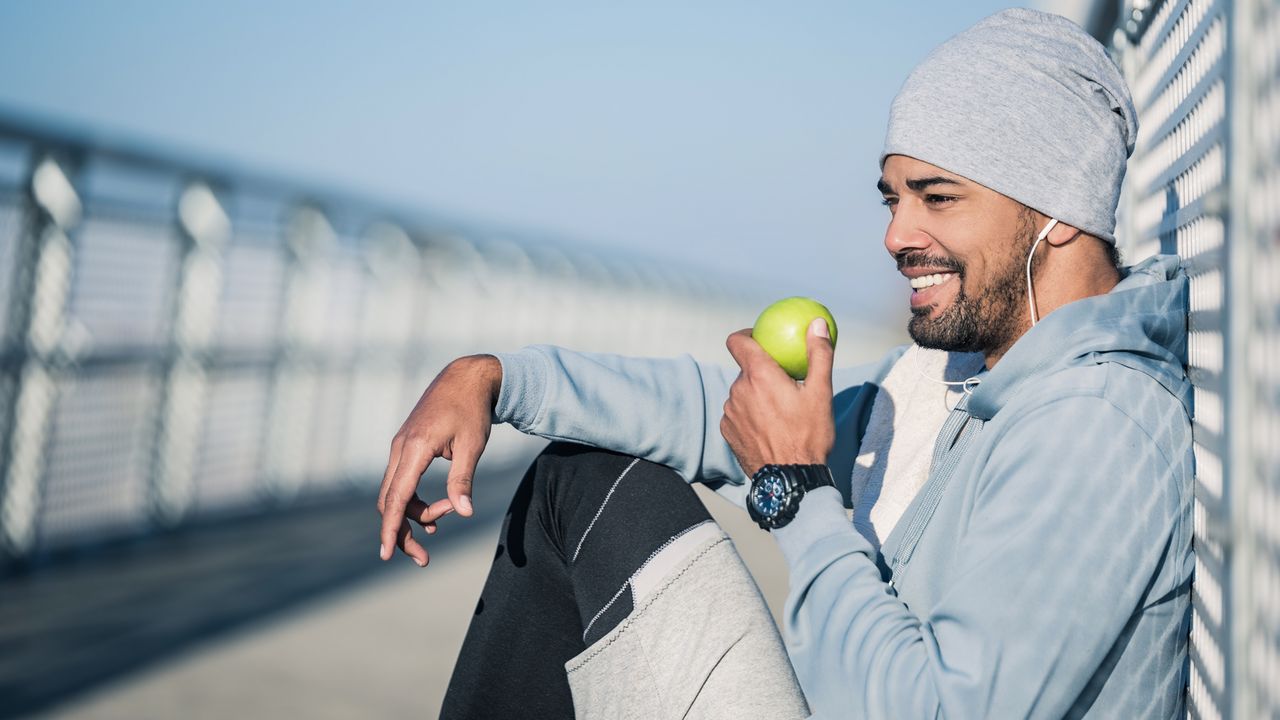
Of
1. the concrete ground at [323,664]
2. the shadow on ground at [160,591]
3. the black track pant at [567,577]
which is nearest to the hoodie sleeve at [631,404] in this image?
the black track pant at [567,577]

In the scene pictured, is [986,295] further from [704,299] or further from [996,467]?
[704,299]

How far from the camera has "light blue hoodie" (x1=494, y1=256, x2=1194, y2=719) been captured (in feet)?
5.47

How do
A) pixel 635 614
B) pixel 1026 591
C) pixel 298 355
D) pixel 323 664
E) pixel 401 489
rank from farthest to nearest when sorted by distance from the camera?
pixel 298 355 < pixel 323 664 < pixel 401 489 < pixel 635 614 < pixel 1026 591

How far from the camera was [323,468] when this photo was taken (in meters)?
8.80

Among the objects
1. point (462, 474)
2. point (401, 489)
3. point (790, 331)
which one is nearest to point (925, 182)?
point (790, 331)

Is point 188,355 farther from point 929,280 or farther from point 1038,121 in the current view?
point 1038,121

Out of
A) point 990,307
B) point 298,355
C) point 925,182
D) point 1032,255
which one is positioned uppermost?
point 925,182

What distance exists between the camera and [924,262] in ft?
7.83

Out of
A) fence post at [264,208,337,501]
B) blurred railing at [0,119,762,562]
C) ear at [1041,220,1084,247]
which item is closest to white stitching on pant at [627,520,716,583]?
ear at [1041,220,1084,247]

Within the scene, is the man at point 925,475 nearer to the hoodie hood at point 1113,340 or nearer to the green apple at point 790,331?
the hoodie hood at point 1113,340

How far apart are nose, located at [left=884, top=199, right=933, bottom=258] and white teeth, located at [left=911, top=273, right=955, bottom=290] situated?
0.07 meters

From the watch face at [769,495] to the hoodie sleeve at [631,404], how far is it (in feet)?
1.92

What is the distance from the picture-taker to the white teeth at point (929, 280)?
2391mm

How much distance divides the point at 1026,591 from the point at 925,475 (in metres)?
0.82
